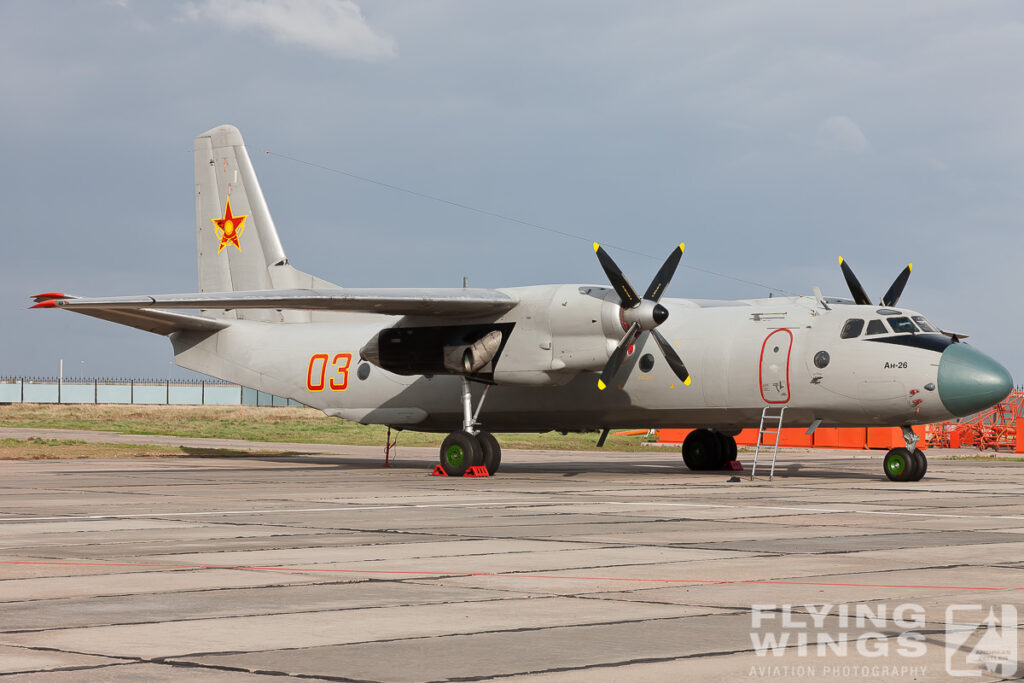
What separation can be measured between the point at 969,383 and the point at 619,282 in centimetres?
744

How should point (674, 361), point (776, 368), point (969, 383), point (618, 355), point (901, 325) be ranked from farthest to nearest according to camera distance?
point (674, 361), point (776, 368), point (618, 355), point (901, 325), point (969, 383)

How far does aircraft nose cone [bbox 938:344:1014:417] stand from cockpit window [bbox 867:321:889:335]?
137 centimetres

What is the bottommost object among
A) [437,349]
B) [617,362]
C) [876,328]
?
[617,362]

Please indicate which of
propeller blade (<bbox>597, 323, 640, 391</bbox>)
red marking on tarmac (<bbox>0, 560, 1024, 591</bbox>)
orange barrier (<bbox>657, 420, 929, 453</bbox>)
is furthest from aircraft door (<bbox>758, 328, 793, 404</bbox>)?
orange barrier (<bbox>657, 420, 929, 453</bbox>)

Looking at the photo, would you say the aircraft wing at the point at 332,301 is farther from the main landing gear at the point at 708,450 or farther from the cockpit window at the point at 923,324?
the cockpit window at the point at 923,324

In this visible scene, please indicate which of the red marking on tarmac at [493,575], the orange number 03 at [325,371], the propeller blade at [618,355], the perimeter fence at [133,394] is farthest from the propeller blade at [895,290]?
the perimeter fence at [133,394]

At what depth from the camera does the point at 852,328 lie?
25.0 m

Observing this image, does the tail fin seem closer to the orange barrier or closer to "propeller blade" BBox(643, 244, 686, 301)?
"propeller blade" BBox(643, 244, 686, 301)

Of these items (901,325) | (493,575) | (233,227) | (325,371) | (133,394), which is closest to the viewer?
(493,575)

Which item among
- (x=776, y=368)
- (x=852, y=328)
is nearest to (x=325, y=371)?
(x=776, y=368)

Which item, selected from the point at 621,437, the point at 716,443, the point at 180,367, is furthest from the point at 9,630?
the point at 621,437

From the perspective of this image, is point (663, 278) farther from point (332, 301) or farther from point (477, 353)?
point (332, 301)

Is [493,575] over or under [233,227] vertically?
under

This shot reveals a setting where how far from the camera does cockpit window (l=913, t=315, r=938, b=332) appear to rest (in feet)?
81.3
